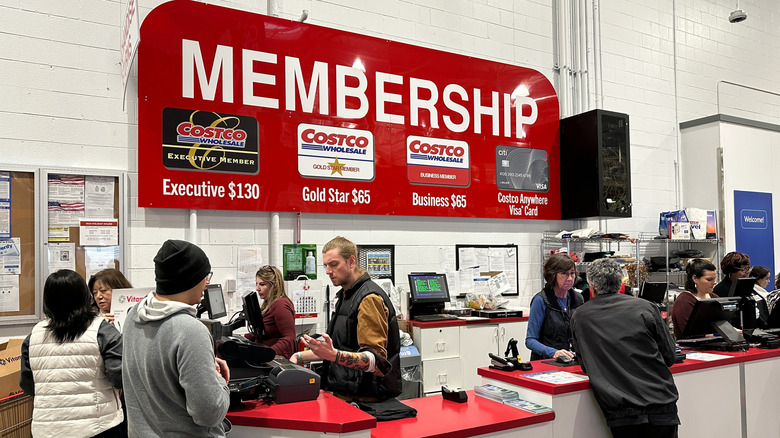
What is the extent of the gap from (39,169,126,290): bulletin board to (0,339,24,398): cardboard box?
2.78 feet

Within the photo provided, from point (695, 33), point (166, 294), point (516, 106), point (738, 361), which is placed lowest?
point (738, 361)

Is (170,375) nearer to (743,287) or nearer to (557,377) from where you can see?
(557,377)

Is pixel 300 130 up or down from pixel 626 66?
down

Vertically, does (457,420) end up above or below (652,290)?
below

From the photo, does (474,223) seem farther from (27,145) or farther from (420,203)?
(27,145)

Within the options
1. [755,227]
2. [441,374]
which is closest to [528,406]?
[441,374]

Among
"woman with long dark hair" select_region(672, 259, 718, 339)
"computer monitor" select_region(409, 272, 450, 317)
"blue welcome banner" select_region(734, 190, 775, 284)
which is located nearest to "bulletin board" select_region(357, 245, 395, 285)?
"computer monitor" select_region(409, 272, 450, 317)

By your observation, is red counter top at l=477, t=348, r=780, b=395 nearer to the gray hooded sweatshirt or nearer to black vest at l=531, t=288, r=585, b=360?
black vest at l=531, t=288, r=585, b=360

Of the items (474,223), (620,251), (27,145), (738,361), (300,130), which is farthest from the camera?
A: (620,251)

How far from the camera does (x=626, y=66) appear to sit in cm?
694

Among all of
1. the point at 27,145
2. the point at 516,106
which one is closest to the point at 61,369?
the point at 27,145

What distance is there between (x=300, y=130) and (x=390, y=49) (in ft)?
4.19

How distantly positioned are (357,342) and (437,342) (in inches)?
97.4

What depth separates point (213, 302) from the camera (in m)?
3.61
